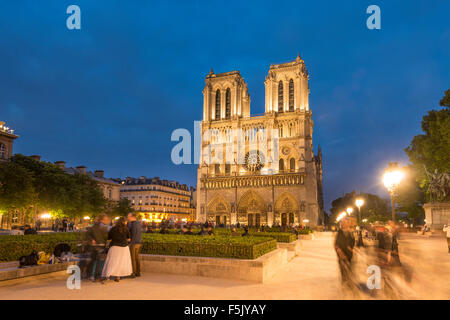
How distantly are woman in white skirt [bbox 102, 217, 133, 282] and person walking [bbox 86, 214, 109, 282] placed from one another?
39 cm

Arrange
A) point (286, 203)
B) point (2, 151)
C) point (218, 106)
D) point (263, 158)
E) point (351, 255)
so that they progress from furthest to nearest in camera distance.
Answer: point (218, 106) < point (263, 158) < point (286, 203) < point (2, 151) < point (351, 255)

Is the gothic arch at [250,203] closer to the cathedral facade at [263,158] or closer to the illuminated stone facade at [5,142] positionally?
the cathedral facade at [263,158]

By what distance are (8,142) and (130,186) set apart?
40584 mm

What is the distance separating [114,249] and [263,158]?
5017cm

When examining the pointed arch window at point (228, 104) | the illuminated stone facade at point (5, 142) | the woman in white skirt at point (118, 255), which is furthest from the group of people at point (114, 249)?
the pointed arch window at point (228, 104)

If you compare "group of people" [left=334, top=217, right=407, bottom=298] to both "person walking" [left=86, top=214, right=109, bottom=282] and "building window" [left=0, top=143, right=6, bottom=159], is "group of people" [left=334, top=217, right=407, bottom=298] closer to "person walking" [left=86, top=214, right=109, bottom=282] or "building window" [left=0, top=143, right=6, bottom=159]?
"person walking" [left=86, top=214, right=109, bottom=282]

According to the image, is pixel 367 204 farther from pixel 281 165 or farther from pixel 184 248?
pixel 184 248

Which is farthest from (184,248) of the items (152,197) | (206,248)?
(152,197)

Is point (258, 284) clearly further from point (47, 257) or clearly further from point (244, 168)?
point (244, 168)

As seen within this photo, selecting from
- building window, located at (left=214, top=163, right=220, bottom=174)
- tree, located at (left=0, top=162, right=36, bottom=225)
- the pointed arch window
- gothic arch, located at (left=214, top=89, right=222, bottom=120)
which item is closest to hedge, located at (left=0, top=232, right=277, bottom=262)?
tree, located at (left=0, top=162, right=36, bottom=225)

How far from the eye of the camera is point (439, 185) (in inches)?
1097
